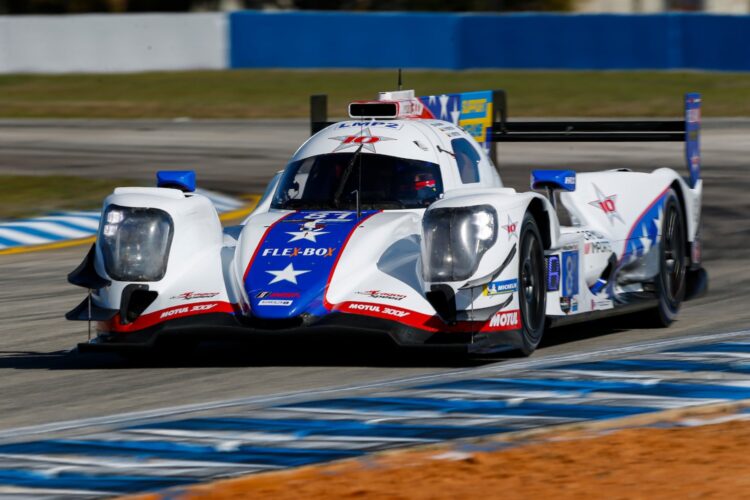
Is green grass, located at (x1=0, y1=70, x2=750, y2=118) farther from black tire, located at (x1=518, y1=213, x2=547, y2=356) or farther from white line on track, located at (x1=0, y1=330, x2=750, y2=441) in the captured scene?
black tire, located at (x1=518, y1=213, x2=547, y2=356)

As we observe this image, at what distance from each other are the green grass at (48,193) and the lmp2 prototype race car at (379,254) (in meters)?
9.19

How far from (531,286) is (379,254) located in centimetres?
89

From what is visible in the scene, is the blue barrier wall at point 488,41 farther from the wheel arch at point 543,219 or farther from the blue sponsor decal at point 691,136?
the wheel arch at point 543,219

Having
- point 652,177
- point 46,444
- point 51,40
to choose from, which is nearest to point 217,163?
point 652,177

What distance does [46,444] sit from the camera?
620 centimetres

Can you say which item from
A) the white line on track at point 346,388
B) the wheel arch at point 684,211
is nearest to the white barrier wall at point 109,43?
the wheel arch at point 684,211

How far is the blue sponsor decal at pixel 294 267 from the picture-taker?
25.8 feet

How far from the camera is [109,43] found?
149 feet

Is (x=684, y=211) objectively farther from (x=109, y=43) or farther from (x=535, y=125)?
(x=109, y=43)

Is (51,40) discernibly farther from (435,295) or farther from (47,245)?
(435,295)

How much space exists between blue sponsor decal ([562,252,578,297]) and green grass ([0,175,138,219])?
33.1ft

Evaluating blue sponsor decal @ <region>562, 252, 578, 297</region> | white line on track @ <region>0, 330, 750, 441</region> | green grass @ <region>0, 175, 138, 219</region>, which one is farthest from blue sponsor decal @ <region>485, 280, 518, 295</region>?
green grass @ <region>0, 175, 138, 219</region>

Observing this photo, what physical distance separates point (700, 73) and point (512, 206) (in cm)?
3090

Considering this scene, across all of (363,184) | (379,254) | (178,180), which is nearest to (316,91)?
(178,180)
